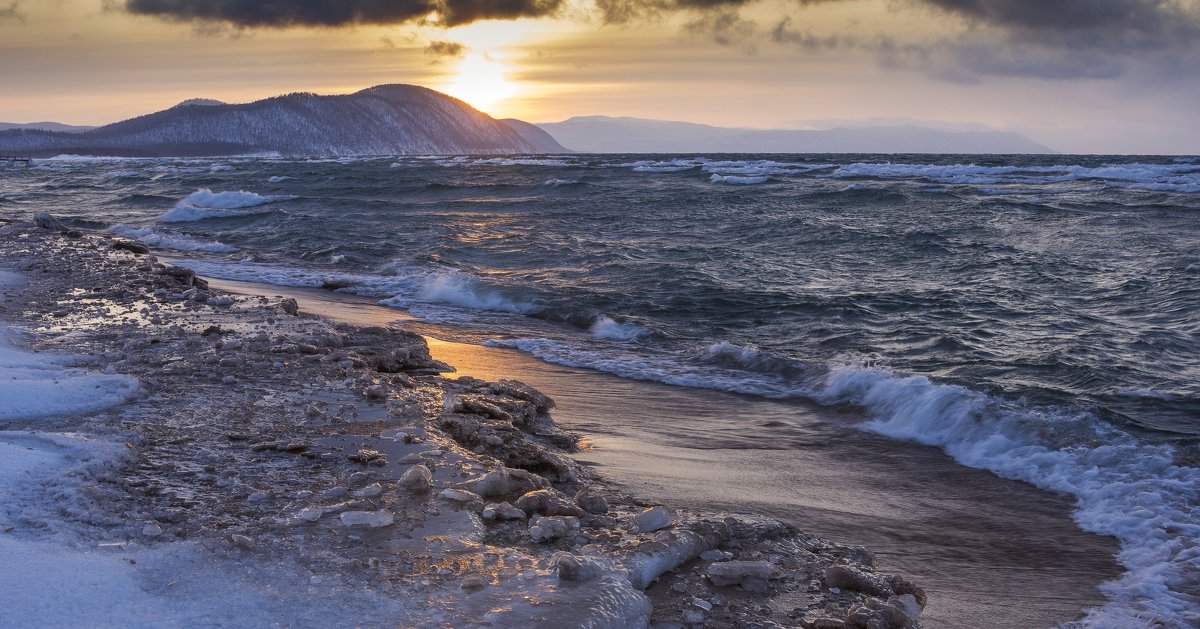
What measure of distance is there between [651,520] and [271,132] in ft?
547

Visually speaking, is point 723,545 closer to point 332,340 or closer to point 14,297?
point 332,340

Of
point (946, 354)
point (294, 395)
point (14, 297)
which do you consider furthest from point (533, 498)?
point (14, 297)

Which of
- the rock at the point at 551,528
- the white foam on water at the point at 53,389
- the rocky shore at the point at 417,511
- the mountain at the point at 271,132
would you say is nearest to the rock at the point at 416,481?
the rocky shore at the point at 417,511

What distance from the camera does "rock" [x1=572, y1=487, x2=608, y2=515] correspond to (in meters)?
3.80

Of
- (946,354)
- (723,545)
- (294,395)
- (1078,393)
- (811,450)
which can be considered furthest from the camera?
(946,354)

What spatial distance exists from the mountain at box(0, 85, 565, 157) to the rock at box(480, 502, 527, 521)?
134 m

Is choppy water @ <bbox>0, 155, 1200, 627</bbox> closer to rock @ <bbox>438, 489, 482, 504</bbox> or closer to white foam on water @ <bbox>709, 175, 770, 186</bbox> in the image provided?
rock @ <bbox>438, 489, 482, 504</bbox>

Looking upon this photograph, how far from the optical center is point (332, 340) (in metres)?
6.58

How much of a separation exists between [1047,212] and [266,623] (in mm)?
21415

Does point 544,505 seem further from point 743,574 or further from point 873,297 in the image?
point 873,297

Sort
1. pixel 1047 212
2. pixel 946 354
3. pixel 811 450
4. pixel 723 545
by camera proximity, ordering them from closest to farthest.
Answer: pixel 723 545 < pixel 811 450 < pixel 946 354 < pixel 1047 212

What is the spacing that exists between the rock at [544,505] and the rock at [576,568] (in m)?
0.55

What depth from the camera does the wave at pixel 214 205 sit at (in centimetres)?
2241

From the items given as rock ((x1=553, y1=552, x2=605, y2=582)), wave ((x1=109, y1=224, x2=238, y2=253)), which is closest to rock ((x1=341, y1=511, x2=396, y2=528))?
rock ((x1=553, y1=552, x2=605, y2=582))
